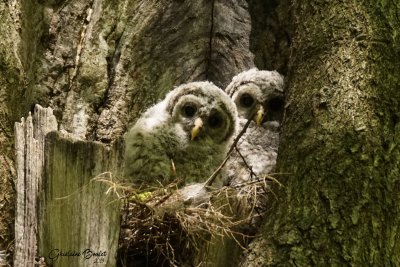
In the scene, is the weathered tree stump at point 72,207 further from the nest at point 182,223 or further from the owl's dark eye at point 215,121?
the owl's dark eye at point 215,121

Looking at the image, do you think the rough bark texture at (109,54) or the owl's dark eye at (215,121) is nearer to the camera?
the rough bark texture at (109,54)

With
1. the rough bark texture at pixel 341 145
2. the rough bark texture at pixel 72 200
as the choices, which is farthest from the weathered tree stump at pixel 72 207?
the rough bark texture at pixel 341 145

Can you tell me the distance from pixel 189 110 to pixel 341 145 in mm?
1379

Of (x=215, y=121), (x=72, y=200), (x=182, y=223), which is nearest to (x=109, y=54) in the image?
(x=215, y=121)

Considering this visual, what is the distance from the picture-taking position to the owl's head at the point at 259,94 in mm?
4102

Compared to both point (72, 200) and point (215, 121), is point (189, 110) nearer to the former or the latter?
point (215, 121)

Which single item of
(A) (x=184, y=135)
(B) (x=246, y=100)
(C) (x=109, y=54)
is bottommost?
(A) (x=184, y=135)

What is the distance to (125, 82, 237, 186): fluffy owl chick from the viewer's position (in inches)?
151

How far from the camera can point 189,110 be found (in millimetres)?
3945

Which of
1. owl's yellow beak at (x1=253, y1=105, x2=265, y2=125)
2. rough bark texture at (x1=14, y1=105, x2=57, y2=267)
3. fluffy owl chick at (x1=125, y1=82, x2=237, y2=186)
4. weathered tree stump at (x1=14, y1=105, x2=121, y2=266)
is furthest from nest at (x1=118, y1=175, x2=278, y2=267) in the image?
owl's yellow beak at (x1=253, y1=105, x2=265, y2=125)

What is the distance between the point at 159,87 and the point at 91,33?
0.46 metres

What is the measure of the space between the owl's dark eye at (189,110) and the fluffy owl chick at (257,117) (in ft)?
0.88

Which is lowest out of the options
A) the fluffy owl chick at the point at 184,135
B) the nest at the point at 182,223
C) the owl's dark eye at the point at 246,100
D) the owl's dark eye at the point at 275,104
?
the nest at the point at 182,223

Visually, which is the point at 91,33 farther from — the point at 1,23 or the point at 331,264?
the point at 331,264
